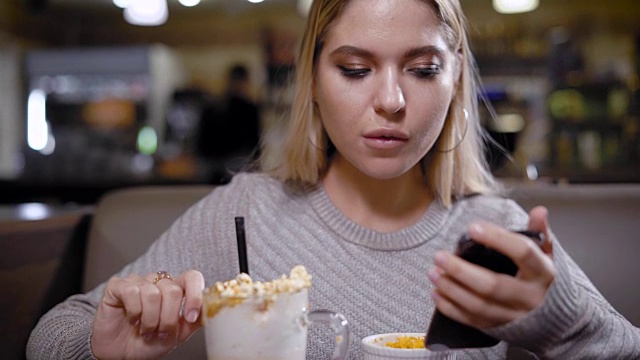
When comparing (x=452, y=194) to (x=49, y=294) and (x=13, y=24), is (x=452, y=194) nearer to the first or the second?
(x=49, y=294)

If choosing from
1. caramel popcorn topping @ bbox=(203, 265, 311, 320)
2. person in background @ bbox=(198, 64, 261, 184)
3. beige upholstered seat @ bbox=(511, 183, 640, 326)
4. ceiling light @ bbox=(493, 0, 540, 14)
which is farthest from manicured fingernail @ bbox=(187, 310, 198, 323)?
ceiling light @ bbox=(493, 0, 540, 14)

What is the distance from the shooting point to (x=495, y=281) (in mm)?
926

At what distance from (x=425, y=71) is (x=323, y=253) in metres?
0.45

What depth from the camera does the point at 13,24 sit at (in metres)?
7.73

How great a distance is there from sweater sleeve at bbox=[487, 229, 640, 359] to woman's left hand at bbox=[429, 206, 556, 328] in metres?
0.02

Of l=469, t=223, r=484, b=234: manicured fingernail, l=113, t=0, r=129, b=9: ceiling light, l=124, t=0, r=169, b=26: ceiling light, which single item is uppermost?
l=113, t=0, r=129, b=9: ceiling light

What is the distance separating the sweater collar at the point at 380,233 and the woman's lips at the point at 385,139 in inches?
11.3

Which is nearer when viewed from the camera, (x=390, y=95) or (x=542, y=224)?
(x=542, y=224)

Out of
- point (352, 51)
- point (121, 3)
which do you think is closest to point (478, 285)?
point (352, 51)

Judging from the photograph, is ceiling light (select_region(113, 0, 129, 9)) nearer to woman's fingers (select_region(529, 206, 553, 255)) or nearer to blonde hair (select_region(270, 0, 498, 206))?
blonde hair (select_region(270, 0, 498, 206))

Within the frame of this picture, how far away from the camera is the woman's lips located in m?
1.37

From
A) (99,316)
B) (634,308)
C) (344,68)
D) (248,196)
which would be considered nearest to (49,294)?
(248,196)

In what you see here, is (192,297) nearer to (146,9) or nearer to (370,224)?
(370,224)

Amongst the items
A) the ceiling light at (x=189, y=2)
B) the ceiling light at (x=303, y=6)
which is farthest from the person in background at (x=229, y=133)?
the ceiling light at (x=189, y=2)
